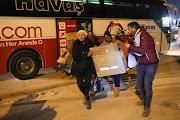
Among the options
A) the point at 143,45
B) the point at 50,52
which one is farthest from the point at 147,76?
the point at 50,52

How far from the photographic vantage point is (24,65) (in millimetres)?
7605

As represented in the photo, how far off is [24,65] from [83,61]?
13.7 feet

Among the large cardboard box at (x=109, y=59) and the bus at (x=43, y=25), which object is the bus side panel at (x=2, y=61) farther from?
the large cardboard box at (x=109, y=59)

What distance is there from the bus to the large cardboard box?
4138mm

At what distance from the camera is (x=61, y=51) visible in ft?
27.3

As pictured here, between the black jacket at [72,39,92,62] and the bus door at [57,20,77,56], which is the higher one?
the bus door at [57,20,77,56]

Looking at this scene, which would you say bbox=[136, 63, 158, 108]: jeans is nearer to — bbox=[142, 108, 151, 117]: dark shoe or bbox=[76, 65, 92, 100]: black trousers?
bbox=[142, 108, 151, 117]: dark shoe

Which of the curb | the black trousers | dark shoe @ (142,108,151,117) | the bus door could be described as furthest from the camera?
the bus door

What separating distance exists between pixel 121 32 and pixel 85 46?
6071mm

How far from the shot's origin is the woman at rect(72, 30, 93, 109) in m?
4.28

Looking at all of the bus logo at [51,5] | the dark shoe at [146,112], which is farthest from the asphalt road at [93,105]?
the bus logo at [51,5]

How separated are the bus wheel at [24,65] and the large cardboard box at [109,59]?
4368 mm

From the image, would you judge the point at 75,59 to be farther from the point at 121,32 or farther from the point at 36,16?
the point at 121,32

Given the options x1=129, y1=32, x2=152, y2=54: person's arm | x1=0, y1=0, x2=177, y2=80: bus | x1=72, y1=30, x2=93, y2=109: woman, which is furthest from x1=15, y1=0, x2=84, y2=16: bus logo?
x1=129, y1=32, x2=152, y2=54: person's arm
